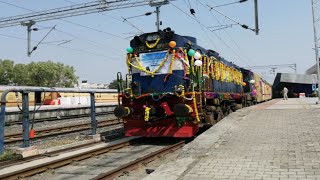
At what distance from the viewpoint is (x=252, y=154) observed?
823 cm

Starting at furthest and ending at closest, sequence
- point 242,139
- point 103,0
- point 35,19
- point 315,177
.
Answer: point 35,19 → point 103,0 → point 242,139 → point 315,177

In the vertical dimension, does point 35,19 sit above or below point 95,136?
above

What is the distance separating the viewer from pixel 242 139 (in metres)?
10.2

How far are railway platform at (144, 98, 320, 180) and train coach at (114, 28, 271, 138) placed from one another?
934 mm

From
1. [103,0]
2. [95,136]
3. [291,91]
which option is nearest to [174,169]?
[95,136]

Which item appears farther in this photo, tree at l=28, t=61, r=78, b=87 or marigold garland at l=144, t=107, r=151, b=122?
tree at l=28, t=61, r=78, b=87

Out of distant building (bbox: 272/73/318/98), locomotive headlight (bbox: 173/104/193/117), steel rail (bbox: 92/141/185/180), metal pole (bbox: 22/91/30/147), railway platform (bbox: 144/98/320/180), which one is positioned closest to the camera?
railway platform (bbox: 144/98/320/180)

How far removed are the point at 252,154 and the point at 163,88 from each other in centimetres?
447

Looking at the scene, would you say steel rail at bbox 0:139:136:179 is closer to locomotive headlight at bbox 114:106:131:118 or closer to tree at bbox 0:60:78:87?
locomotive headlight at bbox 114:106:131:118

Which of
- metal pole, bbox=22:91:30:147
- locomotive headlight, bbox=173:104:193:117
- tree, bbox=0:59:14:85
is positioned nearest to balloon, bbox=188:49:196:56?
locomotive headlight, bbox=173:104:193:117

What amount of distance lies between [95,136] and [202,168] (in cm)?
658

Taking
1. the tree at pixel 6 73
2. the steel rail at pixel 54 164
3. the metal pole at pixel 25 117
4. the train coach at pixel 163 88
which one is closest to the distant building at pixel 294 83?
the tree at pixel 6 73

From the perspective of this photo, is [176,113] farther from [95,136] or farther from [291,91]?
[291,91]

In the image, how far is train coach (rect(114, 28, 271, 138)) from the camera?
11.5 m
